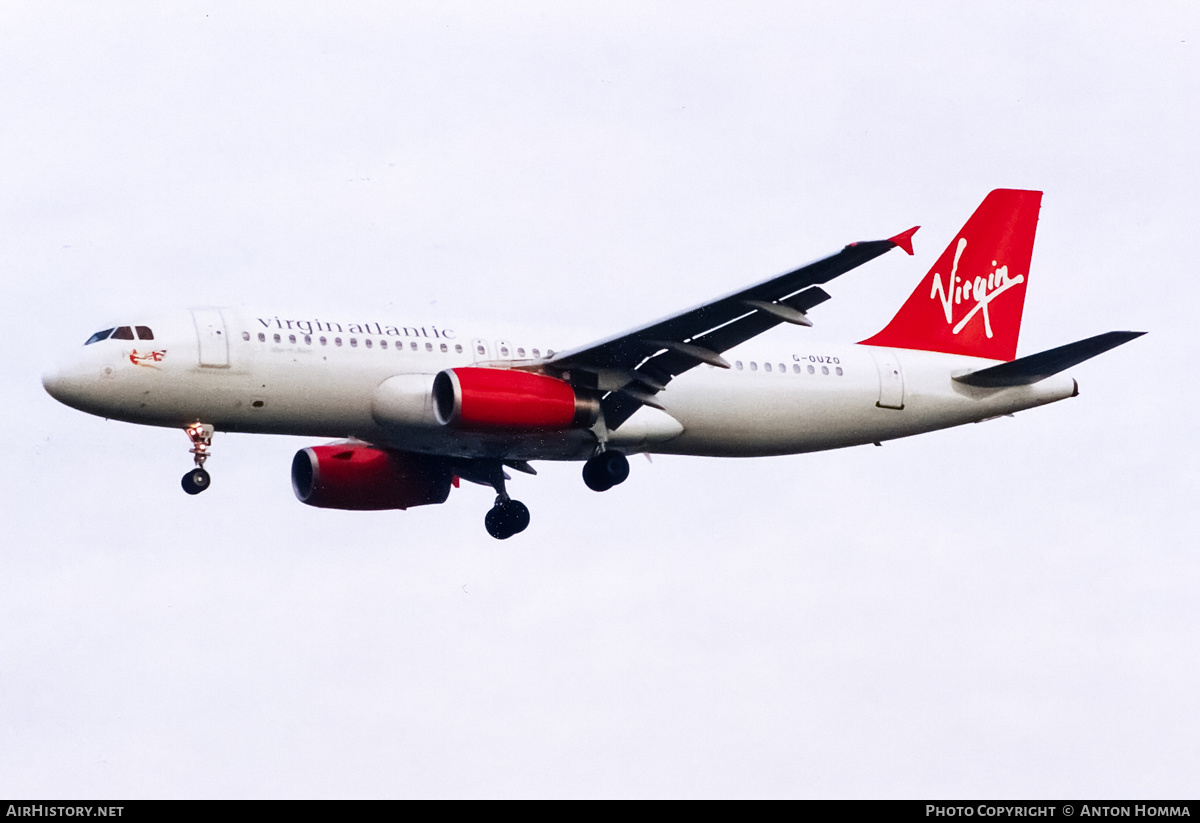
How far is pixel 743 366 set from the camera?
4341cm

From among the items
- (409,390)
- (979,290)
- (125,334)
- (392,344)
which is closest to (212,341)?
(125,334)

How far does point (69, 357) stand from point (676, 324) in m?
11.9

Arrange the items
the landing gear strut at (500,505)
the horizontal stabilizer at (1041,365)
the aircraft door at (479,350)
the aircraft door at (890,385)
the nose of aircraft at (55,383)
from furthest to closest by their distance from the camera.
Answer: the landing gear strut at (500,505) → the aircraft door at (890,385) → the horizontal stabilizer at (1041,365) → the aircraft door at (479,350) → the nose of aircraft at (55,383)

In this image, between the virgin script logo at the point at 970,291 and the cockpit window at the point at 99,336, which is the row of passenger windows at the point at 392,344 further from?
the virgin script logo at the point at 970,291

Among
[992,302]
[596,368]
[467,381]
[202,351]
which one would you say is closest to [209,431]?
[202,351]

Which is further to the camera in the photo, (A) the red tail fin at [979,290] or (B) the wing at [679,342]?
(A) the red tail fin at [979,290]

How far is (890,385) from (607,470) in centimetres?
756

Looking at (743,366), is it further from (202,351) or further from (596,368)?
(202,351)

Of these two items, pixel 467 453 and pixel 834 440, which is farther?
pixel 834 440

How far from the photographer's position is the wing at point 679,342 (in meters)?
37.2

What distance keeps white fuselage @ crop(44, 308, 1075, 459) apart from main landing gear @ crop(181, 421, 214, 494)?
8.5 inches

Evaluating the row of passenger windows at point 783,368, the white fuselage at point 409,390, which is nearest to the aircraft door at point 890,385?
the white fuselage at point 409,390

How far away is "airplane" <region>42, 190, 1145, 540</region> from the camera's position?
38.5 m

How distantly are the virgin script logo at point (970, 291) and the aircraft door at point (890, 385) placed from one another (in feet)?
9.07
